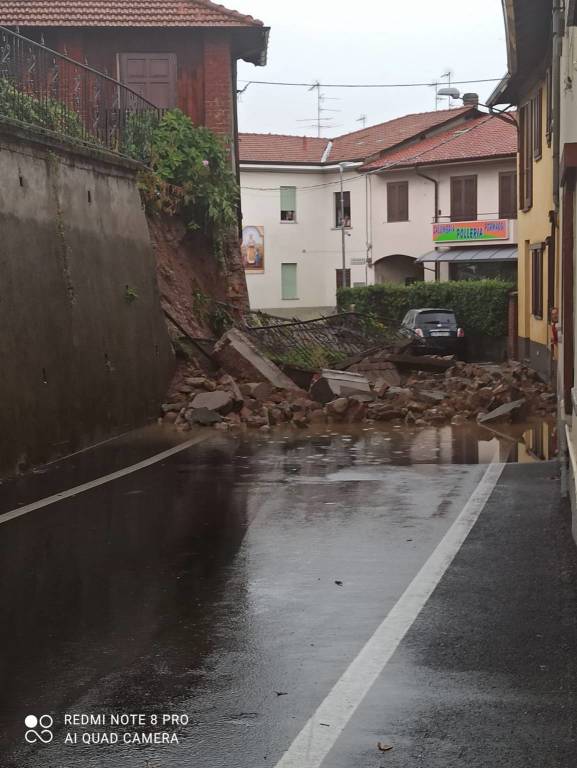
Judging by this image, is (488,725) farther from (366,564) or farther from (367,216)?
(367,216)

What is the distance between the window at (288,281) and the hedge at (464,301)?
17064 millimetres

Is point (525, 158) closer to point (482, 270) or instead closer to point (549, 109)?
point (549, 109)

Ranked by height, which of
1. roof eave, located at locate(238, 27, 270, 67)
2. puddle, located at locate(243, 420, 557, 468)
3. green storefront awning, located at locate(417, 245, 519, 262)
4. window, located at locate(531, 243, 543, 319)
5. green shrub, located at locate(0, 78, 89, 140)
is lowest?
puddle, located at locate(243, 420, 557, 468)

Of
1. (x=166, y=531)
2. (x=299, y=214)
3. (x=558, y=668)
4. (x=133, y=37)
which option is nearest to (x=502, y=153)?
(x=299, y=214)

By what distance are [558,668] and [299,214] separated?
5450cm

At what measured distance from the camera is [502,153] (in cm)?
4738

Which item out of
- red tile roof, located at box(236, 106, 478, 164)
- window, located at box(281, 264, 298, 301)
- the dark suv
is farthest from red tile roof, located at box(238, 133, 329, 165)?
the dark suv

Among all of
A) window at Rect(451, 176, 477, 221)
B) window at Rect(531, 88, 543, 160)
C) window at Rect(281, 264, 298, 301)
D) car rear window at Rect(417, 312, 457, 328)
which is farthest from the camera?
window at Rect(281, 264, 298, 301)

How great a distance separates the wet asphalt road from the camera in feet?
15.1

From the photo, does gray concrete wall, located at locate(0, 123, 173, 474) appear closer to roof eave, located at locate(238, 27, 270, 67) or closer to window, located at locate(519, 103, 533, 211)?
roof eave, located at locate(238, 27, 270, 67)

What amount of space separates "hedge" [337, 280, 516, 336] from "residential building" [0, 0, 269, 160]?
1087 cm

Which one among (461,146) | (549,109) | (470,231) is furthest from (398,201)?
(549,109)

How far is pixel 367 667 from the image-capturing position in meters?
5.50

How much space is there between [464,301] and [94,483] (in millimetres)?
27320
